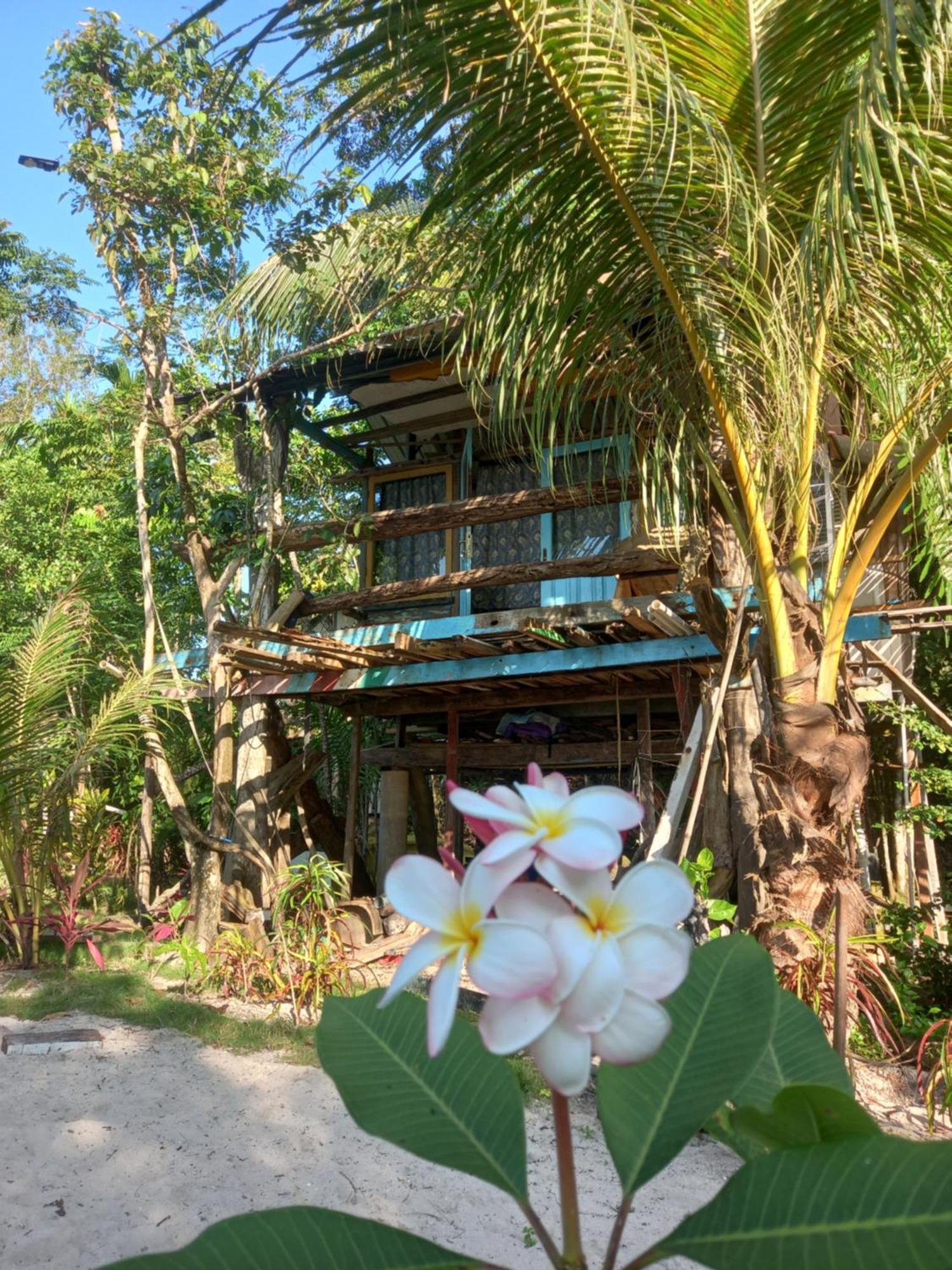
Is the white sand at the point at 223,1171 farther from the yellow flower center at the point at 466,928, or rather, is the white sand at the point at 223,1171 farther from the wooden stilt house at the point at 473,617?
the yellow flower center at the point at 466,928

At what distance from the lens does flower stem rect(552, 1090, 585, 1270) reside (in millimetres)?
556

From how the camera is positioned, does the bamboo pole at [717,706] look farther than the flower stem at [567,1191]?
Yes

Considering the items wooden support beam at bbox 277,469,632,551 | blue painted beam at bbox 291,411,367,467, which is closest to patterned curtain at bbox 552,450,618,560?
wooden support beam at bbox 277,469,632,551

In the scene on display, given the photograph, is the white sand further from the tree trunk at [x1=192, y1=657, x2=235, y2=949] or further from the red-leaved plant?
the tree trunk at [x1=192, y1=657, x2=235, y2=949]

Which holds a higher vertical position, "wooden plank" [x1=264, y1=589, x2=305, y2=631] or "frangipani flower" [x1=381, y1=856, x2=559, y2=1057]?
"wooden plank" [x1=264, y1=589, x2=305, y2=631]

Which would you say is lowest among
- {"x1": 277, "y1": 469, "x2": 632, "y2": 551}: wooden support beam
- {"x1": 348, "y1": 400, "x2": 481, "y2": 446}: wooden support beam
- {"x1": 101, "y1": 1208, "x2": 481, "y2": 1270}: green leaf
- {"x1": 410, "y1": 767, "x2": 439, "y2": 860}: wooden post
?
{"x1": 410, "y1": 767, "x2": 439, "y2": 860}: wooden post

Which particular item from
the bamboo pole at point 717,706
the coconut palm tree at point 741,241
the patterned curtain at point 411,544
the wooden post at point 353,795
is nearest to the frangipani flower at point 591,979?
the coconut palm tree at point 741,241

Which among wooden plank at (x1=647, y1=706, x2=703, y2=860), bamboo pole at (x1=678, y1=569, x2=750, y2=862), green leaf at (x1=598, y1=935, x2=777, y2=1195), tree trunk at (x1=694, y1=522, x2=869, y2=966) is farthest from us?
wooden plank at (x1=647, y1=706, x2=703, y2=860)

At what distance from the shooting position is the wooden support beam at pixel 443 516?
7.20 meters

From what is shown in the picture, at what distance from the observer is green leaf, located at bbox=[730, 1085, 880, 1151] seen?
56 cm

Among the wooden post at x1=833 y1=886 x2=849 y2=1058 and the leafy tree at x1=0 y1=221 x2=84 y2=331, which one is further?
the leafy tree at x1=0 y1=221 x2=84 y2=331

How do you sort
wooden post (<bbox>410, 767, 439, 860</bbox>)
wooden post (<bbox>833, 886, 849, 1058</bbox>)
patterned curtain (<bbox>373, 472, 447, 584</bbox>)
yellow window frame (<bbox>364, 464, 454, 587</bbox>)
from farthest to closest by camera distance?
wooden post (<bbox>410, 767, 439, 860</bbox>) → patterned curtain (<bbox>373, 472, 447, 584</bbox>) → yellow window frame (<bbox>364, 464, 454, 587</bbox>) → wooden post (<bbox>833, 886, 849, 1058</bbox>)

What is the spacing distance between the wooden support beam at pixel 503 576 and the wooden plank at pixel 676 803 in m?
1.11

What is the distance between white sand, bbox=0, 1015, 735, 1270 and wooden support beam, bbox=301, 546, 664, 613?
3.46 meters
